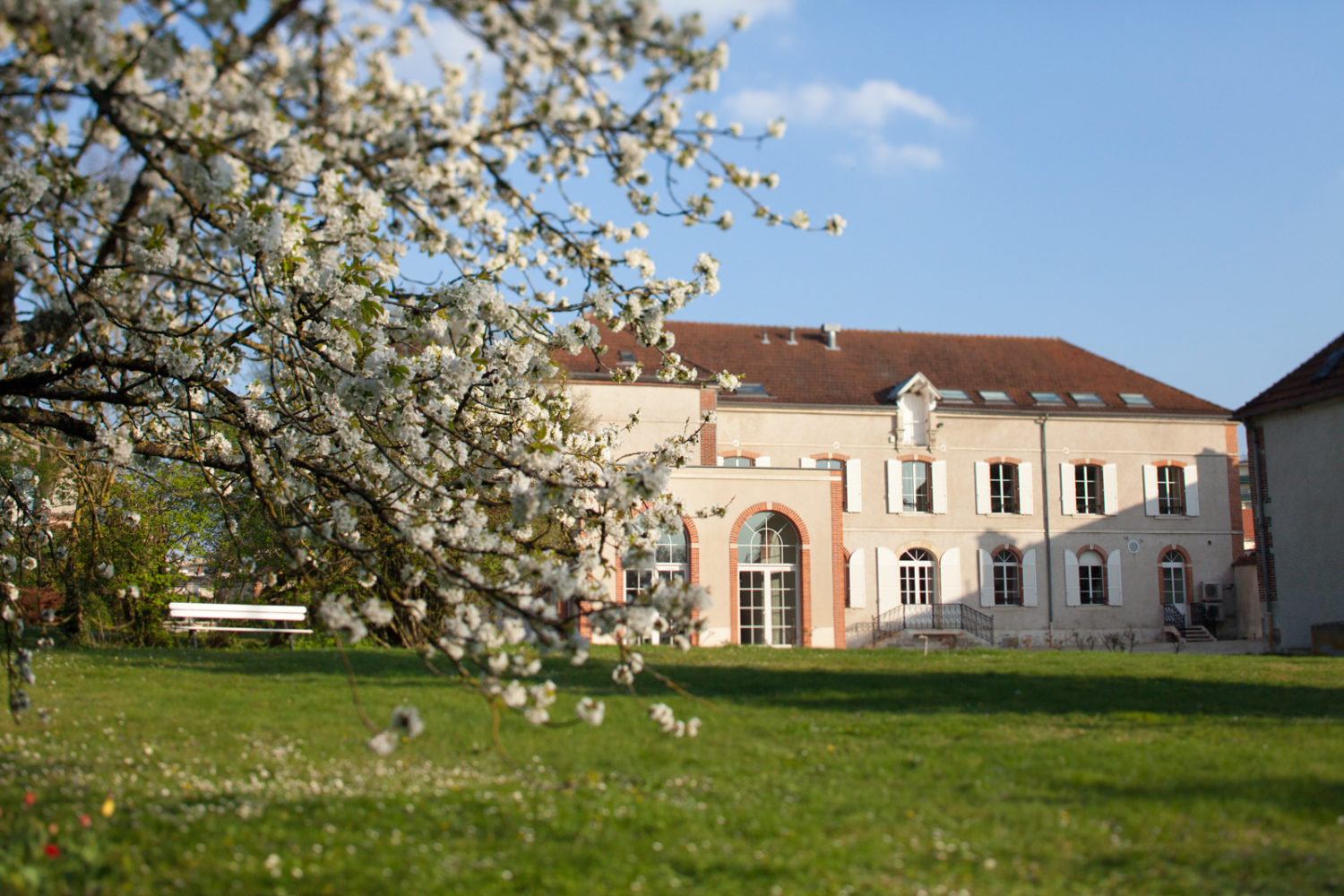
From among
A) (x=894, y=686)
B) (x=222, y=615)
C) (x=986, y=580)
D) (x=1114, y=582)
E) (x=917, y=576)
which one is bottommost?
(x=894, y=686)

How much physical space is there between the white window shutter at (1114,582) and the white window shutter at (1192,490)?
2742mm

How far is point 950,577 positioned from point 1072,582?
144 inches

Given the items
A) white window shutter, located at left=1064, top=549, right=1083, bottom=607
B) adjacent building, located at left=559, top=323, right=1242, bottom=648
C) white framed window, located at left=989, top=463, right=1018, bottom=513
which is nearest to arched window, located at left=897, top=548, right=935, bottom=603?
adjacent building, located at left=559, top=323, right=1242, bottom=648

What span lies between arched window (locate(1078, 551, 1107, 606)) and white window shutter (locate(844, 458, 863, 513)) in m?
6.64

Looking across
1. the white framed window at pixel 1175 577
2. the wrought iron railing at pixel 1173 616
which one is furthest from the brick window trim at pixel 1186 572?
the wrought iron railing at pixel 1173 616

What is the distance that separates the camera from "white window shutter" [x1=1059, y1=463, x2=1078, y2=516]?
30328 millimetres

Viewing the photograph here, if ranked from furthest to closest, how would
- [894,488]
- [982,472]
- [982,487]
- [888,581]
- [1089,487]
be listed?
1. [1089,487]
2. [982,472]
3. [982,487]
4. [894,488]
5. [888,581]

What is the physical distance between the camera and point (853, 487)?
29188 mm

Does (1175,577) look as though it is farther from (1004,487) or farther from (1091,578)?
(1004,487)

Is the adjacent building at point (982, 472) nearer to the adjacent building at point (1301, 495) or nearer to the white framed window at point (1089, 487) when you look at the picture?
the white framed window at point (1089, 487)

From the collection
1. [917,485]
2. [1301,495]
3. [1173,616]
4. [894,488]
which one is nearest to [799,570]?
[894,488]

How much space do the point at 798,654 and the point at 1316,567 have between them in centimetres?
1183

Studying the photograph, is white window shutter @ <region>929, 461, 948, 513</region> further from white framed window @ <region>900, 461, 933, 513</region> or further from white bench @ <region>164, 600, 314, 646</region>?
white bench @ <region>164, 600, 314, 646</region>

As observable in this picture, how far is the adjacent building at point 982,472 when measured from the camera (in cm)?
2894
